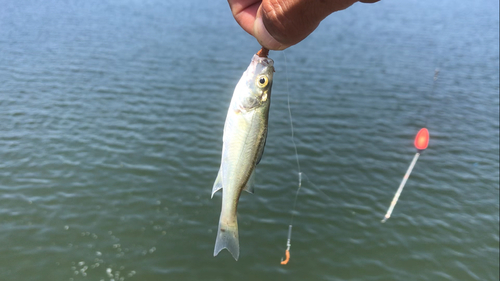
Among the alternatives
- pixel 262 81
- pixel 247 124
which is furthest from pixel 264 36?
pixel 247 124

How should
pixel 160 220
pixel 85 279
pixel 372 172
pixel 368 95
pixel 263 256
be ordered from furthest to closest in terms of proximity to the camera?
pixel 368 95
pixel 372 172
pixel 160 220
pixel 263 256
pixel 85 279

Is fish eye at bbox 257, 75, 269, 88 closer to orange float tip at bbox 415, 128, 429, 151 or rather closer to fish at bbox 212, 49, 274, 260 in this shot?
fish at bbox 212, 49, 274, 260

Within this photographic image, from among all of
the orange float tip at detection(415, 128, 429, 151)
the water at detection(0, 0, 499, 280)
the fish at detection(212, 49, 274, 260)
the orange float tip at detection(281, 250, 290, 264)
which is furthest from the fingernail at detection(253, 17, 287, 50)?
the orange float tip at detection(415, 128, 429, 151)

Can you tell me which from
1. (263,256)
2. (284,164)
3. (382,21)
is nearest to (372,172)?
(284,164)

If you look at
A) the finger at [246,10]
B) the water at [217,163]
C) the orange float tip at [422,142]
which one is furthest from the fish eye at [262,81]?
the orange float tip at [422,142]

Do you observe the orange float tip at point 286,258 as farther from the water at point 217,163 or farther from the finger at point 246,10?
the finger at point 246,10

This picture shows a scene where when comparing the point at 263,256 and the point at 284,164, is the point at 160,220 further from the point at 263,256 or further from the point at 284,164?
the point at 284,164
